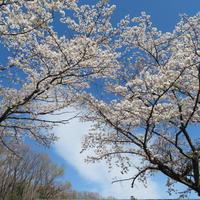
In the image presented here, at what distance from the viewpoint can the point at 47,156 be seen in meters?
29.4

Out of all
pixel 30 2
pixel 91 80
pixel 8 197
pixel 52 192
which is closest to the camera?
pixel 30 2

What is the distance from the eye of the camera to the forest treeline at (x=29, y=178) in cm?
2188

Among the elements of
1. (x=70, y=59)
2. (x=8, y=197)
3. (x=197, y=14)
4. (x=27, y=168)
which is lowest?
(x=8, y=197)

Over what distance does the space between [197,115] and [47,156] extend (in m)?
25.6

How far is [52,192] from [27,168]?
6.25 m

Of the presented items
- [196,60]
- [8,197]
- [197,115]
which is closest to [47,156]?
[8,197]

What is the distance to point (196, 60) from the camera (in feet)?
19.7

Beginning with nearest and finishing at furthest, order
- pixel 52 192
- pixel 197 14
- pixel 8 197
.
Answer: pixel 197 14 < pixel 8 197 < pixel 52 192

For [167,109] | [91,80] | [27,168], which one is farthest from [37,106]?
[27,168]

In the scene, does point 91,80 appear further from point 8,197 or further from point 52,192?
point 52,192

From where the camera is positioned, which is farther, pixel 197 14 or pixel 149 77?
pixel 197 14

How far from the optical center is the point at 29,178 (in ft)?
84.5

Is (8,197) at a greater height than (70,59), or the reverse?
(70,59)

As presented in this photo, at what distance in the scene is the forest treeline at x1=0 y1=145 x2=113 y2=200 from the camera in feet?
71.8
